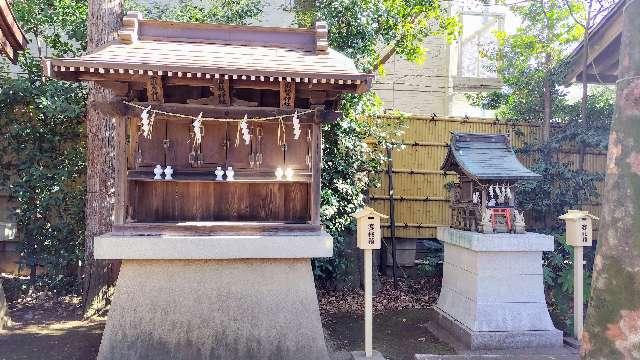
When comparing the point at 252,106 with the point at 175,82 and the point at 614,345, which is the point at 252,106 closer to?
the point at 175,82

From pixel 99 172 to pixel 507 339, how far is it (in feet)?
22.7

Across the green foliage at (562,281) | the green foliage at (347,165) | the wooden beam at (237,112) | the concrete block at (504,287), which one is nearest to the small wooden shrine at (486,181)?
the concrete block at (504,287)

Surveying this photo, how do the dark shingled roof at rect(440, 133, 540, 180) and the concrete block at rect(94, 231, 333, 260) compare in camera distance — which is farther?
the dark shingled roof at rect(440, 133, 540, 180)

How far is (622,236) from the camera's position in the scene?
152 inches

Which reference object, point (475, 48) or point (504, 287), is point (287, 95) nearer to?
point (504, 287)

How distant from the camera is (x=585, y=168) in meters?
10.8

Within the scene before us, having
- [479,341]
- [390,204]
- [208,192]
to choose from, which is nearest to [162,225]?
[208,192]

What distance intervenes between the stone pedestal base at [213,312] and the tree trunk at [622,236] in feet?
11.2

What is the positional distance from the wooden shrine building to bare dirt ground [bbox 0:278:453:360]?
51.7 inches

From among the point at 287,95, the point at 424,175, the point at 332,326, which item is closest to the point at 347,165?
the point at 424,175

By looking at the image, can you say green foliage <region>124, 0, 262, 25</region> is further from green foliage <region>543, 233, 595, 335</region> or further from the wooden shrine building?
green foliage <region>543, 233, 595, 335</region>

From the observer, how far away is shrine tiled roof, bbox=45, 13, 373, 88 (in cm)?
560

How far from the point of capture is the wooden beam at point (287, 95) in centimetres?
627

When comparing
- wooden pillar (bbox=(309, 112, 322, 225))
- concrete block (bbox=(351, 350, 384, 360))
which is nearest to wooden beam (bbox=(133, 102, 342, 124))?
wooden pillar (bbox=(309, 112, 322, 225))
